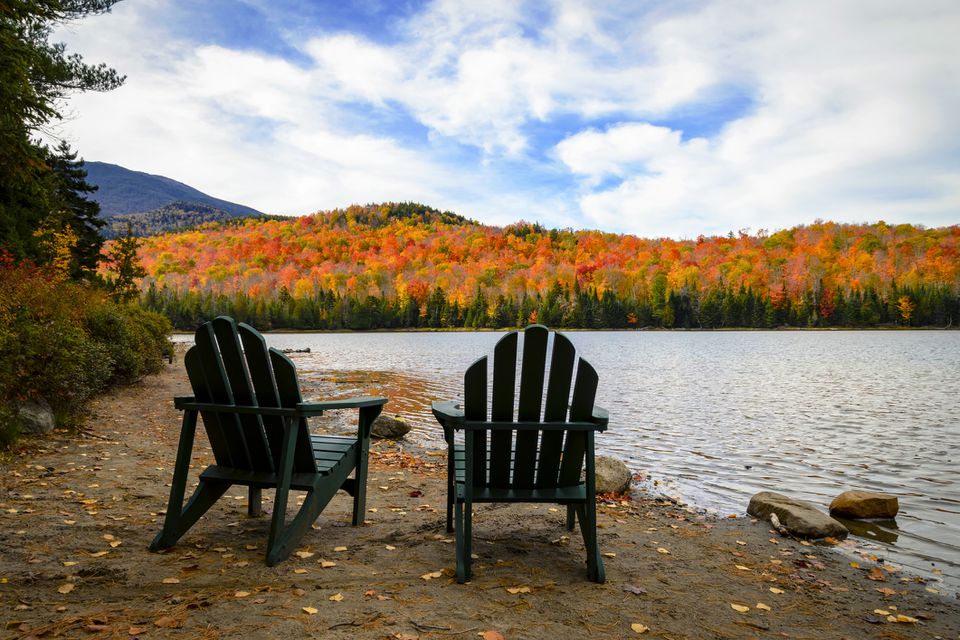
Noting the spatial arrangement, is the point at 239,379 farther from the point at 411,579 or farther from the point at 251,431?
the point at 411,579

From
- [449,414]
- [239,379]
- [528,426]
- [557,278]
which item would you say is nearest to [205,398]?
[239,379]

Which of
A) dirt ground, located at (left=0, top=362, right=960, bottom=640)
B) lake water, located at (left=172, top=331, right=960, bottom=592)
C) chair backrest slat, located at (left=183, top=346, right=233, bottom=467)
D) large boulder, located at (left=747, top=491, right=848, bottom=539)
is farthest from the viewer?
lake water, located at (left=172, top=331, right=960, bottom=592)

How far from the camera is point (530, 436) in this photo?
3611 millimetres

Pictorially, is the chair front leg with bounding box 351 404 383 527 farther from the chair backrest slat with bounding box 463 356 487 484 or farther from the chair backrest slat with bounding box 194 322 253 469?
the chair backrest slat with bounding box 463 356 487 484

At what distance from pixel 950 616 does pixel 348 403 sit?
14.0 feet

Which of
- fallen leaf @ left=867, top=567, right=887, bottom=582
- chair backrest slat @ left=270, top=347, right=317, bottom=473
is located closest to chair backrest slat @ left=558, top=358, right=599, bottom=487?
chair backrest slat @ left=270, top=347, right=317, bottom=473

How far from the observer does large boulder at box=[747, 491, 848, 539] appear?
5.43 metres

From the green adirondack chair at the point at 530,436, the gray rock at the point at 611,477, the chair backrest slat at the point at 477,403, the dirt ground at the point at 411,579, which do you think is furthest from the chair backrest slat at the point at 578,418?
the gray rock at the point at 611,477

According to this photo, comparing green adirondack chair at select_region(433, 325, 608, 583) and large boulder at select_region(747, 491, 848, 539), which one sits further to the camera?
large boulder at select_region(747, 491, 848, 539)

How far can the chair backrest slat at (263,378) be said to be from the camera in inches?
139

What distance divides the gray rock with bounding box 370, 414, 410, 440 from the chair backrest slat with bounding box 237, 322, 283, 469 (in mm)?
6892

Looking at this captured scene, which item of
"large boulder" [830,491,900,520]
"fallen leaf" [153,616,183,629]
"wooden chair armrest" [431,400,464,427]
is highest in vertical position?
"wooden chair armrest" [431,400,464,427]

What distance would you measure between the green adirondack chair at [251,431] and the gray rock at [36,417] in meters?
4.93

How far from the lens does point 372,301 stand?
115 m
